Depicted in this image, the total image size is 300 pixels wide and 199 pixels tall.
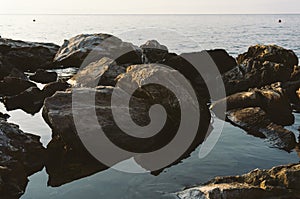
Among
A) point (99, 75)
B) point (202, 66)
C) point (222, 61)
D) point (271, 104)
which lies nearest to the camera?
point (271, 104)

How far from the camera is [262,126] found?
11.0m

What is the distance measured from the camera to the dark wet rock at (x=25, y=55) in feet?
82.8

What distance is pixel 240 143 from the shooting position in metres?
10.1

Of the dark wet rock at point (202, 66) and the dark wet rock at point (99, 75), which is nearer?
the dark wet rock at point (99, 75)

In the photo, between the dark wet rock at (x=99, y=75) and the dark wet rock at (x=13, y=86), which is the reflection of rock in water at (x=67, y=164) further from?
the dark wet rock at (x=13, y=86)

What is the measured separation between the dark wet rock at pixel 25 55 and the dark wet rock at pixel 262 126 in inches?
666

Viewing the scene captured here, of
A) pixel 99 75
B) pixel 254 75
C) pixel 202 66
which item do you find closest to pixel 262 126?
pixel 254 75

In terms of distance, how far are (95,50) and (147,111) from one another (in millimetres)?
13725

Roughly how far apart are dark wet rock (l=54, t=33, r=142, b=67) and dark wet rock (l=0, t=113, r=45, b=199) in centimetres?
1186

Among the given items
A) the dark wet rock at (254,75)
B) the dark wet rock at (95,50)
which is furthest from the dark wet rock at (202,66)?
the dark wet rock at (95,50)

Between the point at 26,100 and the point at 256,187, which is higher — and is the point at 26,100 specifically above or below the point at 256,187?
below

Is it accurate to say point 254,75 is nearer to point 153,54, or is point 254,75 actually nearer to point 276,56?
point 276,56

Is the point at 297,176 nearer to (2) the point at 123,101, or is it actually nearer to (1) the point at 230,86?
(2) the point at 123,101

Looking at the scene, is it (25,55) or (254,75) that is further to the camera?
(25,55)
